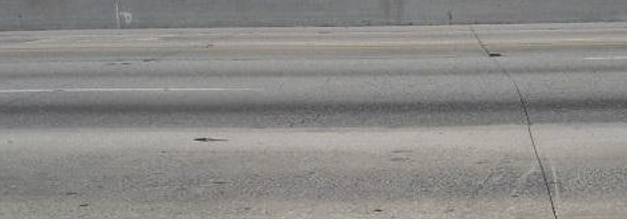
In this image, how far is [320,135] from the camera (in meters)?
7.47

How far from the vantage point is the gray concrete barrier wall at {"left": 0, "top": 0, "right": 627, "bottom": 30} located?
2147 cm

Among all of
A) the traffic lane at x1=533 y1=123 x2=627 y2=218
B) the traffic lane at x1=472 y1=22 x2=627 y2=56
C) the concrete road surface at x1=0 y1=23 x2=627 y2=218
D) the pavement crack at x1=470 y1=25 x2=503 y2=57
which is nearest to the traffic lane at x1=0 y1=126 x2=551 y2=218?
the concrete road surface at x1=0 y1=23 x2=627 y2=218

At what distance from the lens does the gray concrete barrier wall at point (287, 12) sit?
70.4ft

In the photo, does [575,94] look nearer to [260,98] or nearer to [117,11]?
[260,98]

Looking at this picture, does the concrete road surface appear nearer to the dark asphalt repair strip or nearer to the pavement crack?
the dark asphalt repair strip

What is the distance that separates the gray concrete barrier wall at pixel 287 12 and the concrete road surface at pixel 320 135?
7.47 metres

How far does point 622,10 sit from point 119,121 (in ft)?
54.2

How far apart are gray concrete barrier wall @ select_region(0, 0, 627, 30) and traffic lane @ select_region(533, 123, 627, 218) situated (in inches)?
565

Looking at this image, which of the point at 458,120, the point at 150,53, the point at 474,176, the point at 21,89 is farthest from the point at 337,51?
the point at 474,176

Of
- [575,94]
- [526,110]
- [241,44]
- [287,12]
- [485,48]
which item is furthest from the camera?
[287,12]

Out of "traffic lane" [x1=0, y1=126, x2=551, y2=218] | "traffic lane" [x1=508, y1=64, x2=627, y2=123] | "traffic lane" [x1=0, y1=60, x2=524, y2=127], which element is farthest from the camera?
"traffic lane" [x1=0, y1=60, x2=524, y2=127]

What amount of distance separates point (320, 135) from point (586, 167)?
2436 millimetres

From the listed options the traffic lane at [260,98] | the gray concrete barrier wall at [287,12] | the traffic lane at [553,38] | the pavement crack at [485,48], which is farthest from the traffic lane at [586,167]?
the gray concrete barrier wall at [287,12]

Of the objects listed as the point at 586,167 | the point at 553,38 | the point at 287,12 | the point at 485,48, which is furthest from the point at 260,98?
the point at 287,12
